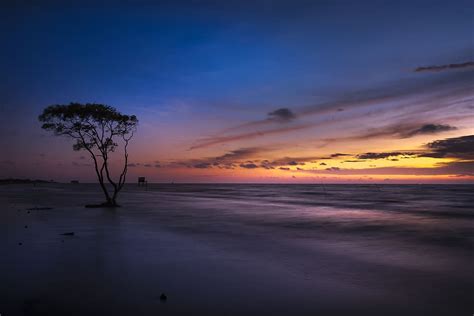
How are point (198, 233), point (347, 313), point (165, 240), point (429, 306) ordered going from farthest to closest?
point (198, 233), point (165, 240), point (429, 306), point (347, 313)

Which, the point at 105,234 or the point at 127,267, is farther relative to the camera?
the point at 105,234

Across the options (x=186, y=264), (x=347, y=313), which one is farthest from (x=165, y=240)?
(x=347, y=313)

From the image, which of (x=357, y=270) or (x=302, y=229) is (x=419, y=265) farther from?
(x=302, y=229)

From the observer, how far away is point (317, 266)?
12492mm

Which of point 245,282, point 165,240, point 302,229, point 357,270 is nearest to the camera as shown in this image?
point 245,282

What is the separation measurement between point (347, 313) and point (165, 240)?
11.7 metres

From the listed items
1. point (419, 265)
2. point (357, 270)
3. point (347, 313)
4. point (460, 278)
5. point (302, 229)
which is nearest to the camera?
point (347, 313)

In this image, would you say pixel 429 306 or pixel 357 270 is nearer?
pixel 429 306

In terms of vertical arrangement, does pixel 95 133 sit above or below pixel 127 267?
above

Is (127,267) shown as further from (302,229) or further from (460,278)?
(302,229)

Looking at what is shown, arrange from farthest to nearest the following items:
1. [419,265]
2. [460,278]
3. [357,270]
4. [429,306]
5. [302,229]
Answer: [302,229] → [419,265] → [357,270] → [460,278] → [429,306]

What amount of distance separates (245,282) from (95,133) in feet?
103

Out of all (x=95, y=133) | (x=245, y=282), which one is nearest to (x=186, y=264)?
(x=245, y=282)

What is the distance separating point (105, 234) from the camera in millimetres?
19016
